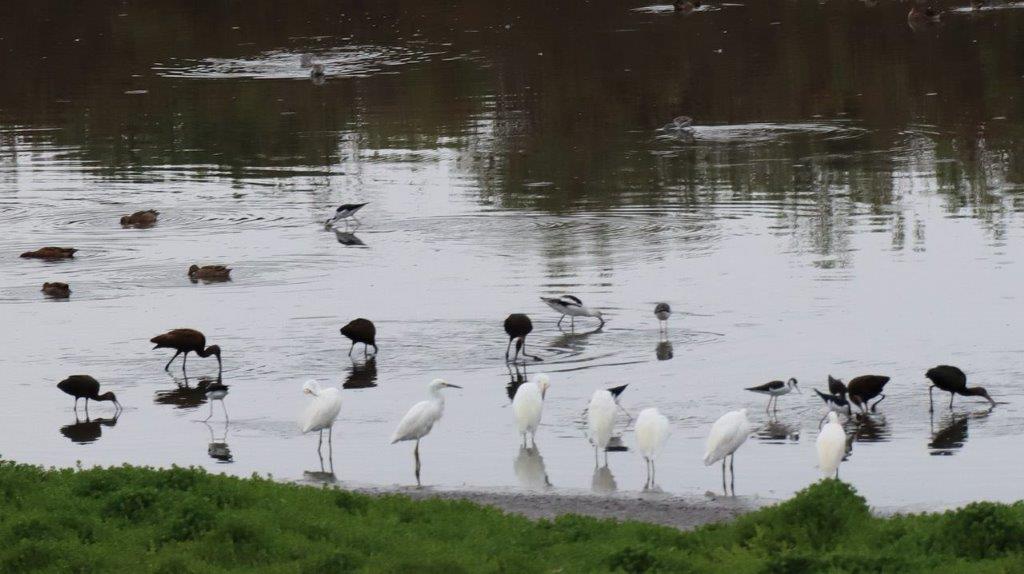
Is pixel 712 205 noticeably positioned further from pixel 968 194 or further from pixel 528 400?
pixel 528 400

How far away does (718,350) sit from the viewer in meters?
19.7

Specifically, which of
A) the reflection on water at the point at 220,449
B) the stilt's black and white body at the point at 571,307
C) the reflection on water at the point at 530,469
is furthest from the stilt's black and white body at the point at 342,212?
the reflection on water at the point at 530,469

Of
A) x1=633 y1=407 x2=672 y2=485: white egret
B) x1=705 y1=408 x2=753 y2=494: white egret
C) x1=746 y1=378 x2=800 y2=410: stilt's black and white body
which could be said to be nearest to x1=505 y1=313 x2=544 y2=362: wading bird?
x1=746 y1=378 x2=800 y2=410: stilt's black and white body

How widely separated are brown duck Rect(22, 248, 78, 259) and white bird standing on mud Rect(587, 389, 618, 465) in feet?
44.7

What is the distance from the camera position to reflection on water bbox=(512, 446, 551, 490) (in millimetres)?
14875

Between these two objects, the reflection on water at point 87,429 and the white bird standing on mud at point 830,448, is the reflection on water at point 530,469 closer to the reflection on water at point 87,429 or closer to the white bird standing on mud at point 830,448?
the white bird standing on mud at point 830,448

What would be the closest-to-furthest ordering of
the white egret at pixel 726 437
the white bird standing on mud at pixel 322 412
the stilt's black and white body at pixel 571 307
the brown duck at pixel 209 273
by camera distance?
the white egret at pixel 726 437, the white bird standing on mud at pixel 322 412, the stilt's black and white body at pixel 571 307, the brown duck at pixel 209 273

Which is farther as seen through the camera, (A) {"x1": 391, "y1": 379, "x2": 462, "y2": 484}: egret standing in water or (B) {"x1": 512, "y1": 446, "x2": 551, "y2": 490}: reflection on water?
(A) {"x1": 391, "y1": 379, "x2": 462, "y2": 484}: egret standing in water

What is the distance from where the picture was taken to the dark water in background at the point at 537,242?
653 inches

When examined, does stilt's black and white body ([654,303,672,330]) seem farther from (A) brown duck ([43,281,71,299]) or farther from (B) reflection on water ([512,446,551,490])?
(A) brown duck ([43,281,71,299])

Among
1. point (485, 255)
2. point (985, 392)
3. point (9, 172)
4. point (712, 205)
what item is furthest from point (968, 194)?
point (9, 172)

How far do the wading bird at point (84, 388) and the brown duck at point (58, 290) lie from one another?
618cm

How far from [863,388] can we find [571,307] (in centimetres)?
487

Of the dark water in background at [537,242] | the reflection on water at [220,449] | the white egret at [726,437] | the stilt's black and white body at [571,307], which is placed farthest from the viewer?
the stilt's black and white body at [571,307]
